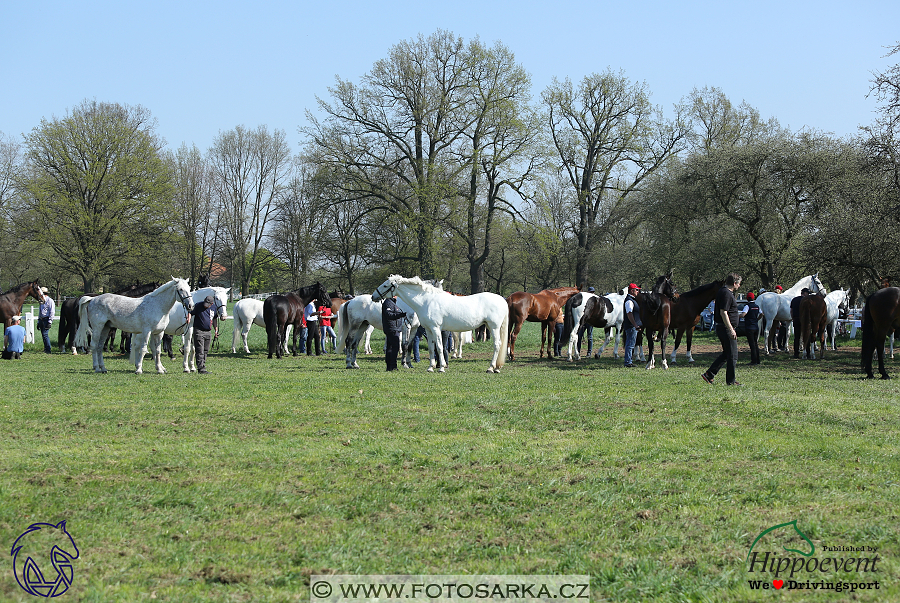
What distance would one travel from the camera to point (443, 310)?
627 inches

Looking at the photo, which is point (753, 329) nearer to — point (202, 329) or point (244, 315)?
point (202, 329)

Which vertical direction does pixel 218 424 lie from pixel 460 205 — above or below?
below

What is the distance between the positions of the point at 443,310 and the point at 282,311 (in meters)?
7.67

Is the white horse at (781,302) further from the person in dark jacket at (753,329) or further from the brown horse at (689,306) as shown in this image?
the brown horse at (689,306)

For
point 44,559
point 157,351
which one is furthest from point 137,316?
point 44,559

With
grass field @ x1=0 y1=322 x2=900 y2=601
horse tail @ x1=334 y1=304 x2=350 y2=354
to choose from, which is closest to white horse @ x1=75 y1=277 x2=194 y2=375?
grass field @ x1=0 y1=322 x2=900 y2=601

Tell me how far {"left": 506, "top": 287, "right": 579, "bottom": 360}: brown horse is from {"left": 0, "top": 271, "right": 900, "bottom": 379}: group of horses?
34 millimetres

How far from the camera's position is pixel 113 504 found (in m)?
5.40

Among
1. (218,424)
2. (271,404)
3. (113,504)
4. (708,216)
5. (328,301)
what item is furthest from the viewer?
(708,216)

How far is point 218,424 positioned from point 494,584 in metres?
5.92

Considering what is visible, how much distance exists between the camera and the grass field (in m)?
4.25

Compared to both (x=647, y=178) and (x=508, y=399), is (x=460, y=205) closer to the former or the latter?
(x=647, y=178)

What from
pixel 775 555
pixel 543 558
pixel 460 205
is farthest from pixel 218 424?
pixel 460 205

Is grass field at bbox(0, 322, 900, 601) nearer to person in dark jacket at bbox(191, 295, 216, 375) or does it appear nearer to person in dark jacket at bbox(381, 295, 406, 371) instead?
person in dark jacket at bbox(191, 295, 216, 375)
